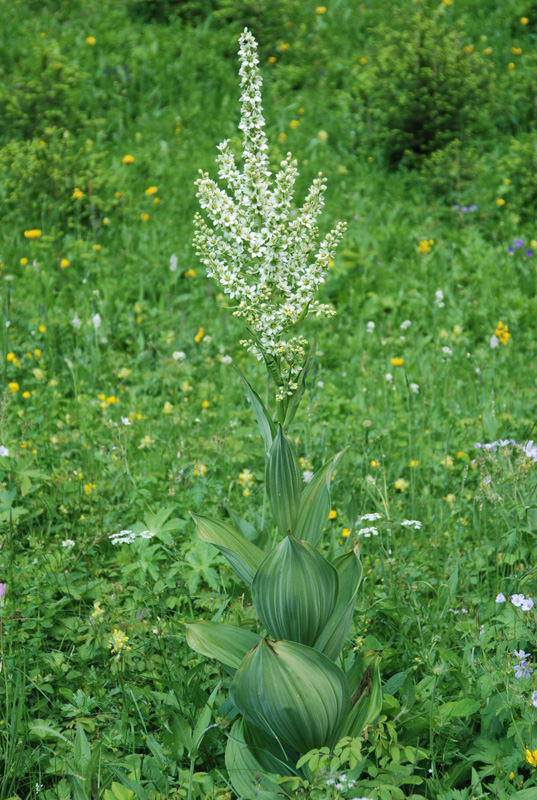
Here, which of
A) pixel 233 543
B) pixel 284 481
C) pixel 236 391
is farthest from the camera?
pixel 236 391

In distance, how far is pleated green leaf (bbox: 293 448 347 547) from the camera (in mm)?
2035

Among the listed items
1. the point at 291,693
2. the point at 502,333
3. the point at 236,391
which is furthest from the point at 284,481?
the point at 502,333

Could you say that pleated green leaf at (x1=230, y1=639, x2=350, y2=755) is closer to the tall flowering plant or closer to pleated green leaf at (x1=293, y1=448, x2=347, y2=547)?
the tall flowering plant

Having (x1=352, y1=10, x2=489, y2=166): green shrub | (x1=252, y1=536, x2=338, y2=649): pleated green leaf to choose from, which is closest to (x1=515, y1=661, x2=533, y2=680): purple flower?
(x1=252, y1=536, x2=338, y2=649): pleated green leaf

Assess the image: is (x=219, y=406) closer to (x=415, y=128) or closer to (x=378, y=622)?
(x=378, y=622)

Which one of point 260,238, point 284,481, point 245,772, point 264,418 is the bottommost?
point 245,772

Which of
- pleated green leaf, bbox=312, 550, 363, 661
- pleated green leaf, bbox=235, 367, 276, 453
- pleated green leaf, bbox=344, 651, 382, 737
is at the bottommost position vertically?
pleated green leaf, bbox=344, 651, 382, 737

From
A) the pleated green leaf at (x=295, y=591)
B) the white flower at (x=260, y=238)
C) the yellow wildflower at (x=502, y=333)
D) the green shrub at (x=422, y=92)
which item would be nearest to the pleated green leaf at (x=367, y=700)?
the pleated green leaf at (x=295, y=591)

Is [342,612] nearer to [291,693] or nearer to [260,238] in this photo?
[291,693]

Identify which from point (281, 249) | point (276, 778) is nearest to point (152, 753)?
point (276, 778)

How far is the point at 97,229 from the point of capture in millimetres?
5523

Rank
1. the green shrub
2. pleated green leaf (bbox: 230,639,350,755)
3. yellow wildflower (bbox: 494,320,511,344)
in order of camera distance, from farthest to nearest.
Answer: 1. the green shrub
2. yellow wildflower (bbox: 494,320,511,344)
3. pleated green leaf (bbox: 230,639,350,755)

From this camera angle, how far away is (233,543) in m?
2.12

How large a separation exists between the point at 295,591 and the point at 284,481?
28 cm
